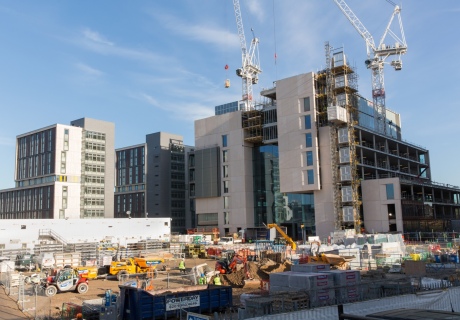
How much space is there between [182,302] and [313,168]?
59.7 meters

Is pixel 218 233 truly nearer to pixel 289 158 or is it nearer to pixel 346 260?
pixel 289 158

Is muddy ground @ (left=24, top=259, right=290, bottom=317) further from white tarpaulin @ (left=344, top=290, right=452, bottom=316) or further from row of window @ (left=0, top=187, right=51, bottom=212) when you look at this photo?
row of window @ (left=0, top=187, right=51, bottom=212)

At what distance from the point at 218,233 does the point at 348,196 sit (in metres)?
31.8

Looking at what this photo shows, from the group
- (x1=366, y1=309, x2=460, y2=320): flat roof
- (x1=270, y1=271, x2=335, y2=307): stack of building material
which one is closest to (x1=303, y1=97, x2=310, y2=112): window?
(x1=270, y1=271, x2=335, y2=307): stack of building material

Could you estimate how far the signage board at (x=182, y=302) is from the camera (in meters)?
22.8

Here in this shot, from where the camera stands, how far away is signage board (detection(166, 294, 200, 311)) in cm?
2281

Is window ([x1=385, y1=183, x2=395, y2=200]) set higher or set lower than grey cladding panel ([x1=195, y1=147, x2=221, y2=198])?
lower

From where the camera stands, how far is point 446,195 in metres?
107

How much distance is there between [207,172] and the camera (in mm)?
100188

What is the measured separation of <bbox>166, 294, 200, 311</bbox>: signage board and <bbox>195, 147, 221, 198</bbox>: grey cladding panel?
74.3m

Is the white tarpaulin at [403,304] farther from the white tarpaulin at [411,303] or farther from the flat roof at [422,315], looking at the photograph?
the flat roof at [422,315]

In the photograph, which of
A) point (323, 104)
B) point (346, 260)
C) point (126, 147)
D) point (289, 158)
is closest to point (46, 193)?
point (126, 147)

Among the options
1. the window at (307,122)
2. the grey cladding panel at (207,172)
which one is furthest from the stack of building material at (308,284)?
the grey cladding panel at (207,172)

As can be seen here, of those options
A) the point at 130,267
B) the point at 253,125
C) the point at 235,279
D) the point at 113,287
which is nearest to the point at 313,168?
the point at 253,125
